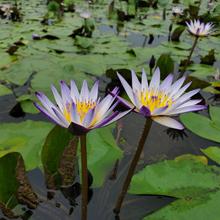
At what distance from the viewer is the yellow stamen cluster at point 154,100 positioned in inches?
40.2

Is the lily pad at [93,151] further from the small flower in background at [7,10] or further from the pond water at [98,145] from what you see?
the small flower in background at [7,10]

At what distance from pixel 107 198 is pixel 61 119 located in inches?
22.1

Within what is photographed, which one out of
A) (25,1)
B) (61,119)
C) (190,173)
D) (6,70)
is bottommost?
(25,1)

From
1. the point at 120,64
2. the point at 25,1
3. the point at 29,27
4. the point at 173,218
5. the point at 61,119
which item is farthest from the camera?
the point at 25,1

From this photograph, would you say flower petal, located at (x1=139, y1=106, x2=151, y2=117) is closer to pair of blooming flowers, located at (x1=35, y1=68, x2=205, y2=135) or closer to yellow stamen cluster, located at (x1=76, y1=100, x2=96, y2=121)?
pair of blooming flowers, located at (x1=35, y1=68, x2=205, y2=135)

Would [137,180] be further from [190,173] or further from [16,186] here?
[16,186]

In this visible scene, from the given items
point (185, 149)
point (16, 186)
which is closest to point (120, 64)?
point (185, 149)

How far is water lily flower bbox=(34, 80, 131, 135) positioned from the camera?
82 centimetres

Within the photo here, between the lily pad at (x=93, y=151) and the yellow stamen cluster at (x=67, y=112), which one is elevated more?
the yellow stamen cluster at (x=67, y=112)

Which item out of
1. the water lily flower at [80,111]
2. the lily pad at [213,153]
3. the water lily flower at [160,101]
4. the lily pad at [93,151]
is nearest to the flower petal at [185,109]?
the water lily flower at [160,101]

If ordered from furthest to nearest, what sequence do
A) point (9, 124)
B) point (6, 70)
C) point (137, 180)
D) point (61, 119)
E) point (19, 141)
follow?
point (6, 70) < point (9, 124) < point (19, 141) < point (137, 180) < point (61, 119)

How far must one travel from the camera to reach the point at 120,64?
265 centimetres

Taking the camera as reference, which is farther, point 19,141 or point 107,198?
point 19,141

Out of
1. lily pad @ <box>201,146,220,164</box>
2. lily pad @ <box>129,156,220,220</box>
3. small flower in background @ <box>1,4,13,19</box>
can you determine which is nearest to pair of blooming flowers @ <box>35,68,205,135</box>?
lily pad @ <box>129,156,220,220</box>
